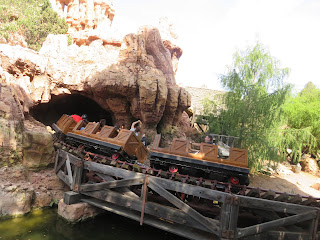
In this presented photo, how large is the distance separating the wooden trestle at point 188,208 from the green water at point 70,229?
623 millimetres

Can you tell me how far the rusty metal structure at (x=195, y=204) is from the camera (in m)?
4.36

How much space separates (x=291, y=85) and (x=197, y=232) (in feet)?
35.5

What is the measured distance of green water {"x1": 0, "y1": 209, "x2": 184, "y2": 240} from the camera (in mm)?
5242

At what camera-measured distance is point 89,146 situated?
756 centimetres

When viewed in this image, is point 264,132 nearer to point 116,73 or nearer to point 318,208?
point 318,208

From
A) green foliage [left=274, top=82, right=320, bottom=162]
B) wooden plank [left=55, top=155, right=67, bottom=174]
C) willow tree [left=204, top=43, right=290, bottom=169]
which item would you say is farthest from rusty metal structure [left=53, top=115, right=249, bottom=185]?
green foliage [left=274, top=82, right=320, bottom=162]

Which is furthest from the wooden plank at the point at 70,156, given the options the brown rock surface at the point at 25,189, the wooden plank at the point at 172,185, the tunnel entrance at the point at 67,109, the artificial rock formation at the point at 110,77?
the tunnel entrance at the point at 67,109

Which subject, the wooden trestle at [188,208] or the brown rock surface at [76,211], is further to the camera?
the brown rock surface at [76,211]

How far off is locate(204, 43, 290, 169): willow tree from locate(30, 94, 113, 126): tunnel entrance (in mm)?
8796

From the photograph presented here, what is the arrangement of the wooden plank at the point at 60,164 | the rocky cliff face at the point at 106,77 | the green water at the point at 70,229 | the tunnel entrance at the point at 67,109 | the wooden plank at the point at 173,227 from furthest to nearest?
1. the tunnel entrance at the point at 67,109
2. the rocky cliff face at the point at 106,77
3. the wooden plank at the point at 60,164
4. the green water at the point at 70,229
5. the wooden plank at the point at 173,227

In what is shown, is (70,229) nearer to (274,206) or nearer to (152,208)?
(152,208)

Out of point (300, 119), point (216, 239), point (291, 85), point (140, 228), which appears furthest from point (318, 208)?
point (300, 119)

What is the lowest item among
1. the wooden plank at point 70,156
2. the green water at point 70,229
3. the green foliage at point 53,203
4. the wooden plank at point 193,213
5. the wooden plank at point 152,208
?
the green water at point 70,229

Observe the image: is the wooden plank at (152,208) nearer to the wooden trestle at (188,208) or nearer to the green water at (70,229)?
the wooden trestle at (188,208)
